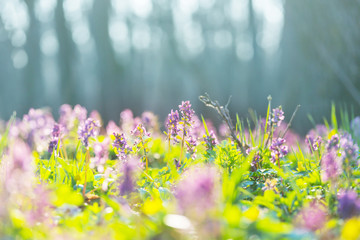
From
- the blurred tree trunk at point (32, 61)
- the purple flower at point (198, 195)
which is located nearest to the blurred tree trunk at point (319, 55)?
the purple flower at point (198, 195)

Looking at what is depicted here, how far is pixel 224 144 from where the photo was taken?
7.55 ft

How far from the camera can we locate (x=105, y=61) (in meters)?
13.2

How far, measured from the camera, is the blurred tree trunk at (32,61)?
13.1 m

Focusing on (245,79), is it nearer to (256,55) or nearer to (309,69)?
(256,55)

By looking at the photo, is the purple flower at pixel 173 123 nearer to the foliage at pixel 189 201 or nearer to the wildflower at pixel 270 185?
the foliage at pixel 189 201

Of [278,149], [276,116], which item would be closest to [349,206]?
[278,149]

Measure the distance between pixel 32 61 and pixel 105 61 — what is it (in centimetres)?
296

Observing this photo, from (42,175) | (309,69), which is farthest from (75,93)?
(42,175)

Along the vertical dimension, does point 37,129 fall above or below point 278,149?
above

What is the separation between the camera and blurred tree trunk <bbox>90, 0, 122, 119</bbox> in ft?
42.9

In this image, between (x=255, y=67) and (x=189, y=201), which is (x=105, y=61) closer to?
(x=255, y=67)

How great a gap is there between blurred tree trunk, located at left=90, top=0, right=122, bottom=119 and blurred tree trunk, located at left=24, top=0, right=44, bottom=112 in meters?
2.21

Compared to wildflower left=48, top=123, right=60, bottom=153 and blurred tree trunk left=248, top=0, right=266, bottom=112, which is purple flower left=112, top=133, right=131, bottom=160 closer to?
wildflower left=48, top=123, right=60, bottom=153

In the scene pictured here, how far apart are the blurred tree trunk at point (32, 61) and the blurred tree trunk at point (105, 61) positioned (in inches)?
87.1
